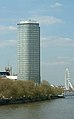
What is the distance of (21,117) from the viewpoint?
48.5 m

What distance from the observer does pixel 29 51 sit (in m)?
180

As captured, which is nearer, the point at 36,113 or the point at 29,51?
the point at 36,113

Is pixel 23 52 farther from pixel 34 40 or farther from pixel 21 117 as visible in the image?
pixel 21 117

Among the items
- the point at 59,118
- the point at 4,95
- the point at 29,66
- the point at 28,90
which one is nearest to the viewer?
the point at 59,118

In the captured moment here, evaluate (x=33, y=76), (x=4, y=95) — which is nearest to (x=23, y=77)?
(x=33, y=76)

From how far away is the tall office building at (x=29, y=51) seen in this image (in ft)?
587

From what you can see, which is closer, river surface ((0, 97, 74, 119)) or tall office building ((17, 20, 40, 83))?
river surface ((0, 97, 74, 119))

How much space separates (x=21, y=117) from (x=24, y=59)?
437ft

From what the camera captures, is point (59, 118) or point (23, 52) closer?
point (59, 118)

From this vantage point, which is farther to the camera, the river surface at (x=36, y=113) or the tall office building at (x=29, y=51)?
the tall office building at (x=29, y=51)

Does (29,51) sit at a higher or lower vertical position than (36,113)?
higher

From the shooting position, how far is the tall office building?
179m

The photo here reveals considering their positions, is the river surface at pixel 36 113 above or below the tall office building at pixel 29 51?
below

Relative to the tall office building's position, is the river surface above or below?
below
